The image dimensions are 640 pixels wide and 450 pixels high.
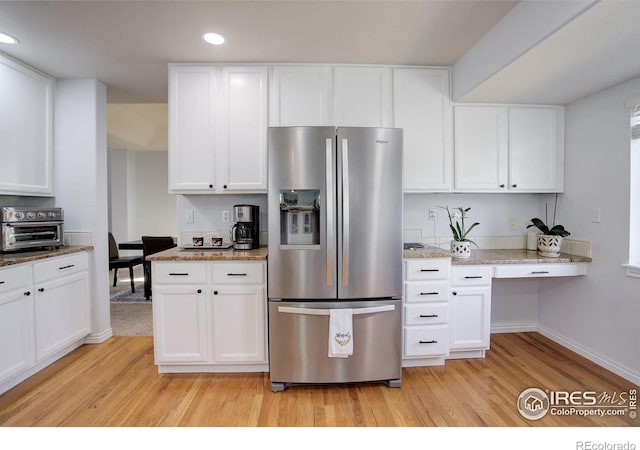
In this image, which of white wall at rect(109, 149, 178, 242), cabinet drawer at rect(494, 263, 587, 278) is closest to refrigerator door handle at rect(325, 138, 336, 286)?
cabinet drawer at rect(494, 263, 587, 278)

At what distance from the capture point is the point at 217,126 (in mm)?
2615

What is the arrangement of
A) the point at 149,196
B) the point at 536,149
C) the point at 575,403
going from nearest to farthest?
the point at 575,403 < the point at 536,149 < the point at 149,196

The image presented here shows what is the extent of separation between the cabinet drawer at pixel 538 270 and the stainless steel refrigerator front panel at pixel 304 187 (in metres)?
1.48

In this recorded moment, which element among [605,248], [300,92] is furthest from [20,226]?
[605,248]

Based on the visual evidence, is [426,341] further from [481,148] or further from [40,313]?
[40,313]

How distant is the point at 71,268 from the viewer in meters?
2.64

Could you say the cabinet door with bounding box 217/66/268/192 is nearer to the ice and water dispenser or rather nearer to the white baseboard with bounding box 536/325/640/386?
the ice and water dispenser

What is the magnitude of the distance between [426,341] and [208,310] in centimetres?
167

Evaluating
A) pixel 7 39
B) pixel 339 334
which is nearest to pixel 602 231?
pixel 339 334

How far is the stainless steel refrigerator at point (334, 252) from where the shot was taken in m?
2.13

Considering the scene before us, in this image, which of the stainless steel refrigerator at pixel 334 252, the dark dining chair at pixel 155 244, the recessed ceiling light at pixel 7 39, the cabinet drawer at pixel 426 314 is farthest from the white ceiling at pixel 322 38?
the dark dining chair at pixel 155 244

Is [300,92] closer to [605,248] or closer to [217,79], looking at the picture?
[217,79]

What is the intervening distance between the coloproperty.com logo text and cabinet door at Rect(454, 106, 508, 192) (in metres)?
1.62

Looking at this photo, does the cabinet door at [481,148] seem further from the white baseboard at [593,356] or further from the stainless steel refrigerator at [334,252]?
the white baseboard at [593,356]
